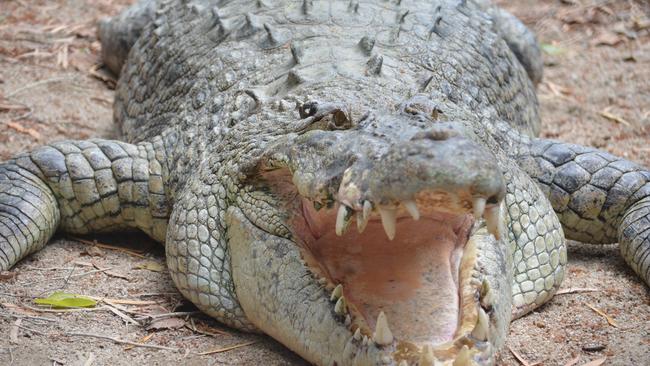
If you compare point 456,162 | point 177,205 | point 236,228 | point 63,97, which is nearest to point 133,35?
point 63,97

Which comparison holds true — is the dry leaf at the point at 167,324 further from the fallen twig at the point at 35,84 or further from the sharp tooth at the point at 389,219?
the fallen twig at the point at 35,84

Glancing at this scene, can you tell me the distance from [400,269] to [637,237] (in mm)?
1298

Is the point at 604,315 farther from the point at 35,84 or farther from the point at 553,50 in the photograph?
the point at 553,50

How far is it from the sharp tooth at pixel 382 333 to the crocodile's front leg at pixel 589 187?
1638 mm

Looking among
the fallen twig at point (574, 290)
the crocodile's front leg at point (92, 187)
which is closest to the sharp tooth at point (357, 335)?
the fallen twig at point (574, 290)

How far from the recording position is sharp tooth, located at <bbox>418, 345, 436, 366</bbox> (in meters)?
2.61

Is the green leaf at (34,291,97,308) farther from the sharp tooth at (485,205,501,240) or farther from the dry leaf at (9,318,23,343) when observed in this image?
the sharp tooth at (485,205,501,240)

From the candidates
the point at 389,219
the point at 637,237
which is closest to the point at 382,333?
the point at 389,219

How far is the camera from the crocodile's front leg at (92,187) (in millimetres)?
4004

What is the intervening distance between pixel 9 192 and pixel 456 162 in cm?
222

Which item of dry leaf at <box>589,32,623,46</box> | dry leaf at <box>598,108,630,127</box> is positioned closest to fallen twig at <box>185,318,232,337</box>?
dry leaf at <box>598,108,630,127</box>

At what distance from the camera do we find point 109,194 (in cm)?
405

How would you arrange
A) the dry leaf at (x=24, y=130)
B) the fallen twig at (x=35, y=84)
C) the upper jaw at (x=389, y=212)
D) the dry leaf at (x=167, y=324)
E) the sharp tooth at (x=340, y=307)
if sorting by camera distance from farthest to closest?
the fallen twig at (x=35, y=84) → the dry leaf at (x=24, y=130) → the dry leaf at (x=167, y=324) → the sharp tooth at (x=340, y=307) → the upper jaw at (x=389, y=212)

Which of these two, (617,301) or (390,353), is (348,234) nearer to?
(390,353)
